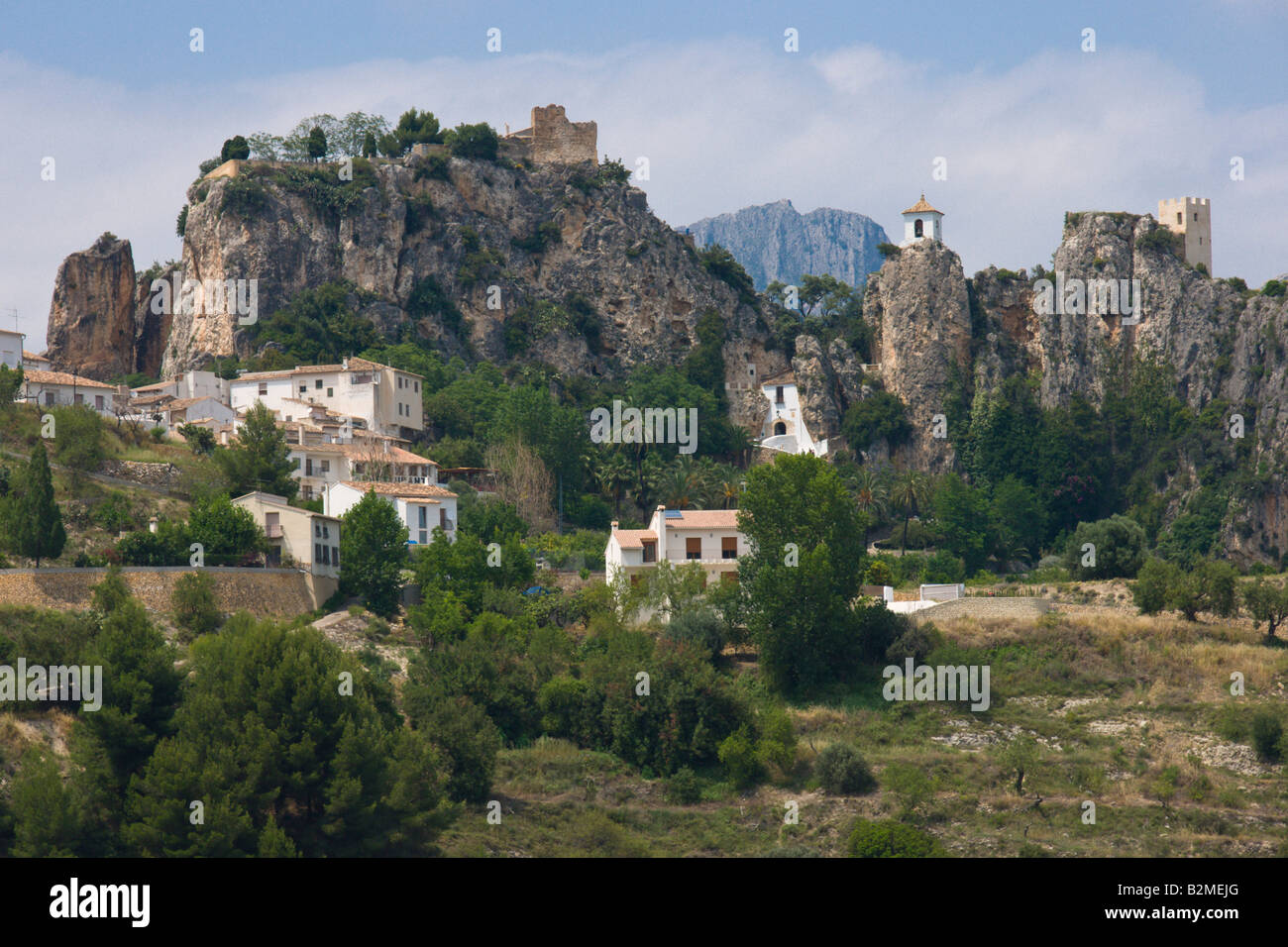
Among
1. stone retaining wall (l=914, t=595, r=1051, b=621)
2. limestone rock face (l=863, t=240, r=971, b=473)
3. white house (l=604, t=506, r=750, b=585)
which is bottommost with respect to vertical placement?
stone retaining wall (l=914, t=595, r=1051, b=621)

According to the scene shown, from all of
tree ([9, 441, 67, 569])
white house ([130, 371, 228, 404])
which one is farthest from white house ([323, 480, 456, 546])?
white house ([130, 371, 228, 404])

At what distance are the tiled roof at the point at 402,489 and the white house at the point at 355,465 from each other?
2.24 meters

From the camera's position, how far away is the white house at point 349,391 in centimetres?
8181

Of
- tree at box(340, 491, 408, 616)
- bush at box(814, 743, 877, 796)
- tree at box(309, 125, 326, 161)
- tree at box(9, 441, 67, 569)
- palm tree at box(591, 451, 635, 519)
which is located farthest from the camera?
tree at box(309, 125, 326, 161)

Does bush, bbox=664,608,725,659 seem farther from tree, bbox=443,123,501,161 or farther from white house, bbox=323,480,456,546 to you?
tree, bbox=443,123,501,161

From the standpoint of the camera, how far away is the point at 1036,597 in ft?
204

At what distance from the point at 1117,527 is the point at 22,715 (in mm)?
46370

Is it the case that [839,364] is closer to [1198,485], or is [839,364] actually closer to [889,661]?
[1198,485]

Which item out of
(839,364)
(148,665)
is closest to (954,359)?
(839,364)

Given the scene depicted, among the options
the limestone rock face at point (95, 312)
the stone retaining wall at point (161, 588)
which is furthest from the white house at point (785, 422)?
the stone retaining wall at point (161, 588)

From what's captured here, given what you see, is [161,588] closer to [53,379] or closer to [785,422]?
[53,379]

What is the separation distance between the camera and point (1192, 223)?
9638 centimetres

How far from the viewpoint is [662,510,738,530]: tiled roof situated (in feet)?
212

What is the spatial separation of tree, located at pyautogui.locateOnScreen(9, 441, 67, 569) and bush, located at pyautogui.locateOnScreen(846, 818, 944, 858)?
26.8 metres
